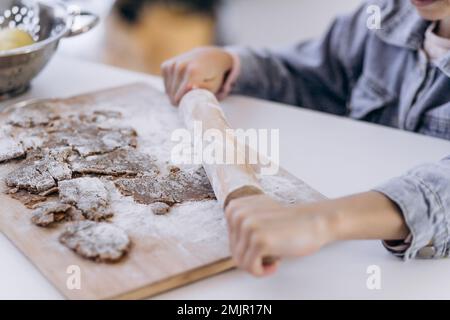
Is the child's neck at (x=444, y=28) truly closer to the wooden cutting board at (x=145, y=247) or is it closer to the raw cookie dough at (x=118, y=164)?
the wooden cutting board at (x=145, y=247)

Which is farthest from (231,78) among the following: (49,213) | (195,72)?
(49,213)

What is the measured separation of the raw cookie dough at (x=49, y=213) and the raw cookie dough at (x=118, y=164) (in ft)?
0.39

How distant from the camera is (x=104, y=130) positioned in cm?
113

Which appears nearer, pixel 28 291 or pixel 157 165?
pixel 28 291

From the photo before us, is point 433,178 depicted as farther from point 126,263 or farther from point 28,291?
point 28,291

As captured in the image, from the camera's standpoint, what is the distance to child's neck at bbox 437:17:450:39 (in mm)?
1183

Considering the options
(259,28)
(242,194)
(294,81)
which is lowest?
(259,28)

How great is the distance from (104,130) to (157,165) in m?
0.17

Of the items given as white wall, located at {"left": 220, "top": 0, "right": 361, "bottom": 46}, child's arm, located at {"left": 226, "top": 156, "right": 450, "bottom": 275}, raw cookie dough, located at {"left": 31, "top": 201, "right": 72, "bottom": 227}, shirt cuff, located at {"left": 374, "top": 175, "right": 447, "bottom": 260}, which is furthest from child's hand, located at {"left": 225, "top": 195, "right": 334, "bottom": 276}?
white wall, located at {"left": 220, "top": 0, "right": 361, "bottom": 46}

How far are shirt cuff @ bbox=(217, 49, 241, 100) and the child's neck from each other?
15.7 inches

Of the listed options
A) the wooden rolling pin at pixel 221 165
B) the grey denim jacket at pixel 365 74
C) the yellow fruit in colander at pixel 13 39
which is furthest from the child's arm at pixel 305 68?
the yellow fruit in colander at pixel 13 39

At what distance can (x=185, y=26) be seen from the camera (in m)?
3.13

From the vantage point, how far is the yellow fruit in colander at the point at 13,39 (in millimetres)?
1253

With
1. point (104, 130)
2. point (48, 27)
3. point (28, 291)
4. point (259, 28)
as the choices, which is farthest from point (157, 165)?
point (259, 28)
